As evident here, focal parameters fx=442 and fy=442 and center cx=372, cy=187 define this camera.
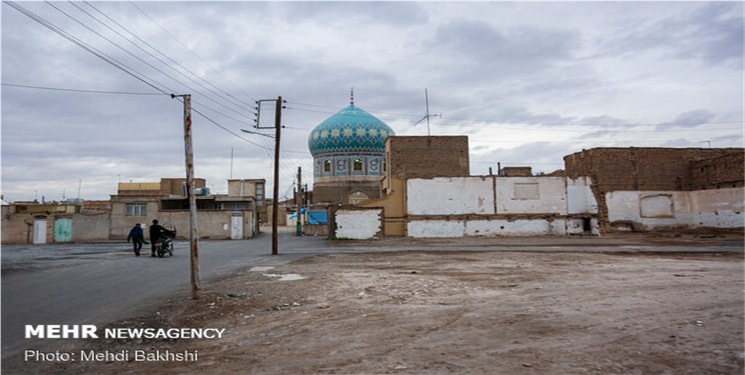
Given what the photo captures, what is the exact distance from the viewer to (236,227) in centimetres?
3847

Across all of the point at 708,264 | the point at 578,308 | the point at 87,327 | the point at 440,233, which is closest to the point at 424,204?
the point at 440,233

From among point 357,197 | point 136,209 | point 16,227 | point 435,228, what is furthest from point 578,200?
point 16,227

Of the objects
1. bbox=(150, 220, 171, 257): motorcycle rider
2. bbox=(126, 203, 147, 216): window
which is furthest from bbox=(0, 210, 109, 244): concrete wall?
bbox=(150, 220, 171, 257): motorcycle rider

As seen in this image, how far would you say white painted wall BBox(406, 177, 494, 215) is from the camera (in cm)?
3131

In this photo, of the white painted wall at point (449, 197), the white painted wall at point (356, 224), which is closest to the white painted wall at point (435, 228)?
the white painted wall at point (449, 197)

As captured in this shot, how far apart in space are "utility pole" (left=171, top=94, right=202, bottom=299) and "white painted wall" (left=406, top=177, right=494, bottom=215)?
23237mm

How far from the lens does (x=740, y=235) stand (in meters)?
28.7

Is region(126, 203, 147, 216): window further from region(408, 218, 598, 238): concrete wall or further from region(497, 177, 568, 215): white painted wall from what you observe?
region(497, 177, 568, 215): white painted wall

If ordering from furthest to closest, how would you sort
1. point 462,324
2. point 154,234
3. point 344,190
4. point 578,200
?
point 344,190 < point 578,200 < point 154,234 < point 462,324

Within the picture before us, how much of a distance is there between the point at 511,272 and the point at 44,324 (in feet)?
32.8

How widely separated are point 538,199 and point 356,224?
43.2ft

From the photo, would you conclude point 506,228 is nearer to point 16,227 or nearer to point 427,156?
point 427,156

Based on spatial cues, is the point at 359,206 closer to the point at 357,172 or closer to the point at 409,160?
the point at 409,160

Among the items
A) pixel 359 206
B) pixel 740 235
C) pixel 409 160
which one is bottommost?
pixel 740 235
